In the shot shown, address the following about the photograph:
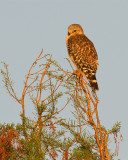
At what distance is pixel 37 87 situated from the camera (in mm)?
4203

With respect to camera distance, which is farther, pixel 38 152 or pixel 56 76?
pixel 56 76

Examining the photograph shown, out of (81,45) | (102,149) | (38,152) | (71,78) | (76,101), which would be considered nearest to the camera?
(102,149)

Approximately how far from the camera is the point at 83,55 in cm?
674

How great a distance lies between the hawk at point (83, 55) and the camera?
6.20 meters

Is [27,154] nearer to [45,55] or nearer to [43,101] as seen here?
[43,101]

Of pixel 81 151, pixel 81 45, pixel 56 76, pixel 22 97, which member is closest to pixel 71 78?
pixel 56 76

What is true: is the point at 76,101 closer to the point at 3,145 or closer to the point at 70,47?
the point at 3,145

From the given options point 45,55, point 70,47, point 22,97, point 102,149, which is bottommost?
point 102,149

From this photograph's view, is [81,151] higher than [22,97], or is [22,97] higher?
[22,97]

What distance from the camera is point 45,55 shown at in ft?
13.8

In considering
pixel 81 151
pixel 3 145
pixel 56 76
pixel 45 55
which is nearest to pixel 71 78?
pixel 56 76

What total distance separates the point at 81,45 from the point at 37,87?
319 cm

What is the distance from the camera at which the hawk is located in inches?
244

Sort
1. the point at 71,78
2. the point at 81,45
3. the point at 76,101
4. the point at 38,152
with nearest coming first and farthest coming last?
the point at 38,152 < the point at 76,101 < the point at 71,78 < the point at 81,45
